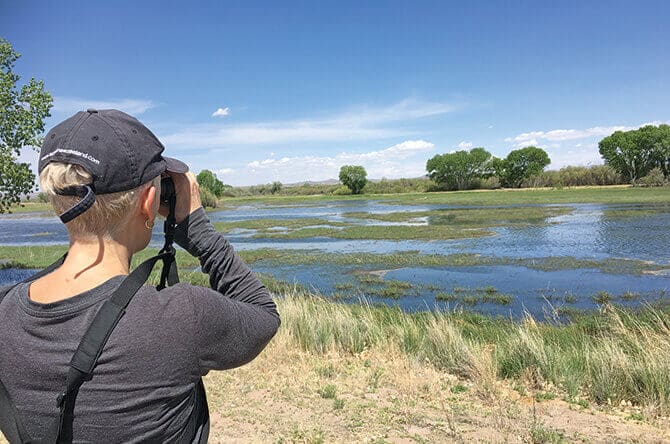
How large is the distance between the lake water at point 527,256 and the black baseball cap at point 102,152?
10.1 metres

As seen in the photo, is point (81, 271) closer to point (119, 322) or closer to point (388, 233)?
point (119, 322)

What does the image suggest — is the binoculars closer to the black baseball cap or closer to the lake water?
the black baseball cap

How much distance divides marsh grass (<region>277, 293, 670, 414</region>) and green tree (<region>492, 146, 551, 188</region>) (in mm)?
95712

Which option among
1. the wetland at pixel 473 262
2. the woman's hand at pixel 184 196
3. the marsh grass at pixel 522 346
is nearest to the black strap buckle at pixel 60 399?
the woman's hand at pixel 184 196

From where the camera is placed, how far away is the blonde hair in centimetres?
133

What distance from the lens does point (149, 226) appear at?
1485 mm

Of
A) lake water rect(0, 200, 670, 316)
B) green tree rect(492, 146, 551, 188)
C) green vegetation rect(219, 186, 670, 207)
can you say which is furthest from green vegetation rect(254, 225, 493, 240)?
green tree rect(492, 146, 551, 188)

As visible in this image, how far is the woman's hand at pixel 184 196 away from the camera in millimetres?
1593

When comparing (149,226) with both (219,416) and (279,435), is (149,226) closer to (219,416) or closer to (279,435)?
(279,435)

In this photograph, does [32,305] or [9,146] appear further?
[9,146]

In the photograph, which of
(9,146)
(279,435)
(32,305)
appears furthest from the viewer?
(9,146)

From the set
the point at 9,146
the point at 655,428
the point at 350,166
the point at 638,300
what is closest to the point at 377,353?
the point at 655,428

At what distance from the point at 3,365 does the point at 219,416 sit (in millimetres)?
4420

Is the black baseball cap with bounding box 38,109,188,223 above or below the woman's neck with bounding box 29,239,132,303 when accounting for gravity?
above
